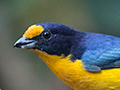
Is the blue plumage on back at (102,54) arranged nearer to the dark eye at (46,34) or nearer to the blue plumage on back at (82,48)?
the blue plumage on back at (82,48)

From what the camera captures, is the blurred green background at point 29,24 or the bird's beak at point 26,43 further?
the blurred green background at point 29,24

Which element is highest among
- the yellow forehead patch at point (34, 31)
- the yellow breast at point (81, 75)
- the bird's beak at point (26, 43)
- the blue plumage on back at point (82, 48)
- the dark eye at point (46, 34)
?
the yellow forehead patch at point (34, 31)

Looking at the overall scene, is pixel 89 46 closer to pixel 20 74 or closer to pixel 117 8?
pixel 117 8

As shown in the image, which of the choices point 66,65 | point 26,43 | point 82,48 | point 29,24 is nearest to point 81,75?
point 66,65

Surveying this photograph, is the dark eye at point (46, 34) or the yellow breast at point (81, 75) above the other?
the dark eye at point (46, 34)

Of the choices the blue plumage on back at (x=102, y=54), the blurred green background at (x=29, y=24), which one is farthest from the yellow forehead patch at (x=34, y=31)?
the blurred green background at (x=29, y=24)

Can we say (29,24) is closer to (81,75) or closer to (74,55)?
(74,55)

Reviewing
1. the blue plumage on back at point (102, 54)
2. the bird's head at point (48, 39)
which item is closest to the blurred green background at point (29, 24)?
the blue plumage on back at point (102, 54)
